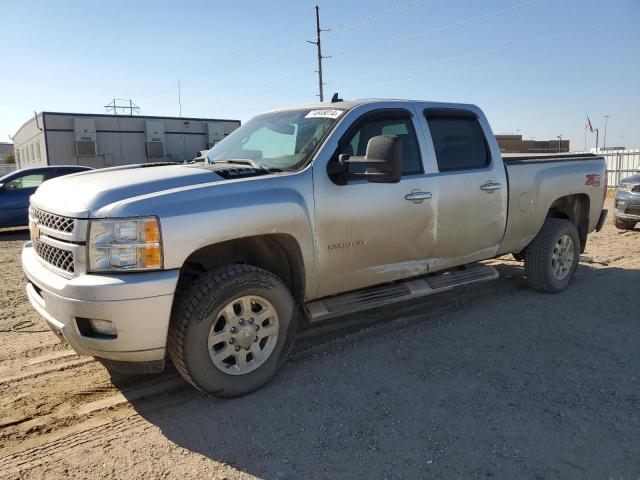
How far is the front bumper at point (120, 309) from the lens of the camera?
292 cm

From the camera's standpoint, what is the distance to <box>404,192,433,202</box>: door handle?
4230mm

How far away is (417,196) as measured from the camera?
169 inches

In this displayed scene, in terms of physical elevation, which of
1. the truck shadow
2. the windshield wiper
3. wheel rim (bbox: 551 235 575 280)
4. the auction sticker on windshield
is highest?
the auction sticker on windshield

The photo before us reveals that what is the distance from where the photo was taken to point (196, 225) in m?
3.13

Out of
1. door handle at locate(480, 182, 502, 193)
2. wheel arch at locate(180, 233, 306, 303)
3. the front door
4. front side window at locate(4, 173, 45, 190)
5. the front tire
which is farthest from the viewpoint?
front side window at locate(4, 173, 45, 190)

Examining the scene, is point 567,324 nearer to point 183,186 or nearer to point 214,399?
point 214,399

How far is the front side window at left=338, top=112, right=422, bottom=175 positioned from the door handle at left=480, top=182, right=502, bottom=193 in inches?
32.8

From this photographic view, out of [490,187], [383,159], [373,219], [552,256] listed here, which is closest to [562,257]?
[552,256]

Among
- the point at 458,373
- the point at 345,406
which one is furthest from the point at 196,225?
the point at 458,373

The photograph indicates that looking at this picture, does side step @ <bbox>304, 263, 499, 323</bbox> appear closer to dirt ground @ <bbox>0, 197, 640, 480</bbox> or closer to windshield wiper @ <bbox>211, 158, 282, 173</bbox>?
dirt ground @ <bbox>0, 197, 640, 480</bbox>

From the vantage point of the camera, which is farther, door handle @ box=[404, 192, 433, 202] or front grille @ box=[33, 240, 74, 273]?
door handle @ box=[404, 192, 433, 202]

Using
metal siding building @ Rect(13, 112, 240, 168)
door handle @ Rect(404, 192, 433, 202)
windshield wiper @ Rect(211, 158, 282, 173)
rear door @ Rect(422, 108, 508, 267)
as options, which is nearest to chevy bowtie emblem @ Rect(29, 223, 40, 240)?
windshield wiper @ Rect(211, 158, 282, 173)

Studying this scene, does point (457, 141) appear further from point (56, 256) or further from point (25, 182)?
point (25, 182)

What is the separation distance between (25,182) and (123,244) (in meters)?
10.6
